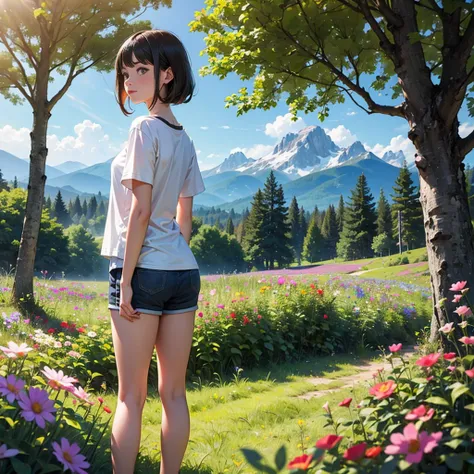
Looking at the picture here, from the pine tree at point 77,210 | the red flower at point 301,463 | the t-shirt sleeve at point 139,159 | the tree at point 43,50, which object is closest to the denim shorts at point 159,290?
the t-shirt sleeve at point 139,159

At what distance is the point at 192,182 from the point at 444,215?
2.75 meters

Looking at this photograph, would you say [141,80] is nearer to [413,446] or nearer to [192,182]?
[192,182]

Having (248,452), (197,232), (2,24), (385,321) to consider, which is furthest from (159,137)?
(197,232)

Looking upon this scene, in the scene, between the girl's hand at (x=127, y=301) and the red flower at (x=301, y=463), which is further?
the girl's hand at (x=127, y=301)

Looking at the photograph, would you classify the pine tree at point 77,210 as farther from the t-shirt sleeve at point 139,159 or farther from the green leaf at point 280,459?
the green leaf at point 280,459

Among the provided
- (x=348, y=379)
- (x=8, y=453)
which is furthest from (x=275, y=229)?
(x=8, y=453)

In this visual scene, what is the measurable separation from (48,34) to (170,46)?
7511 millimetres

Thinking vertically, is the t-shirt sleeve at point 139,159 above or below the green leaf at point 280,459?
above

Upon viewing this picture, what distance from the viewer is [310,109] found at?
22.5 feet

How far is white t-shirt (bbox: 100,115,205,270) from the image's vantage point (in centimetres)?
201

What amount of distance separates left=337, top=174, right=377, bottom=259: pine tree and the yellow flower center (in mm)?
48138

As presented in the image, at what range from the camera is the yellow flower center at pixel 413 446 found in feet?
3.78

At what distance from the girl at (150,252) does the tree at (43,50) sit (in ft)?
19.5

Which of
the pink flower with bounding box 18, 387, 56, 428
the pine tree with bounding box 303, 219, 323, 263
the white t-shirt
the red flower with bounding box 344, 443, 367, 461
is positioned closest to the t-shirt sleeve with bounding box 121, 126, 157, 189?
the white t-shirt
